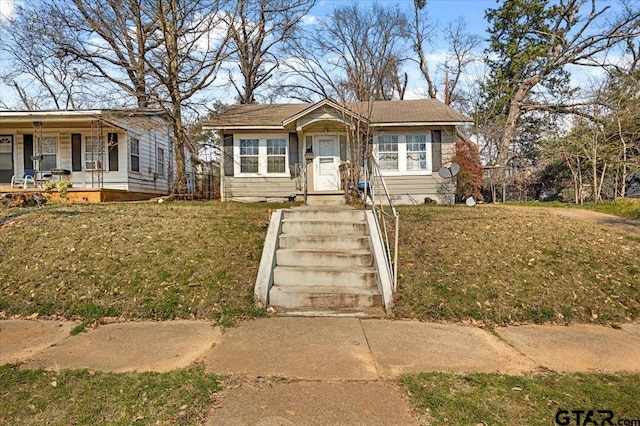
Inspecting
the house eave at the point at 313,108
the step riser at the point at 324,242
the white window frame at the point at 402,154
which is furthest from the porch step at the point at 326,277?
the white window frame at the point at 402,154

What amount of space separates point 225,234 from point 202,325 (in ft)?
8.49

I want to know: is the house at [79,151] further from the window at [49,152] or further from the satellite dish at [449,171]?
the satellite dish at [449,171]

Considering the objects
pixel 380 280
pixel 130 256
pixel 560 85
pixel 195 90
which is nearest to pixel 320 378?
pixel 380 280

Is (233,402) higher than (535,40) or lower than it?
lower

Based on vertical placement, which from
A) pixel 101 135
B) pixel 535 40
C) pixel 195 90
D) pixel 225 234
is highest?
pixel 535 40

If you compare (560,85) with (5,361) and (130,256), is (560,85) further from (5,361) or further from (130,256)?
(5,361)

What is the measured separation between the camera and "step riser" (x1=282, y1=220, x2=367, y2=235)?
6.41 meters

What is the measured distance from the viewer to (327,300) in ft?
16.2

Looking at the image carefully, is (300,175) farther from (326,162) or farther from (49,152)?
(49,152)

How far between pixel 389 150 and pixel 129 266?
10.1 meters

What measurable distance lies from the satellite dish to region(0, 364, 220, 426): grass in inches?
460

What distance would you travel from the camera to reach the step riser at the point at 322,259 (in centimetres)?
562

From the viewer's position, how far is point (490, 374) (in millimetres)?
3115

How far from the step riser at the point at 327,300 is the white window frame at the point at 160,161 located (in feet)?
50.0
